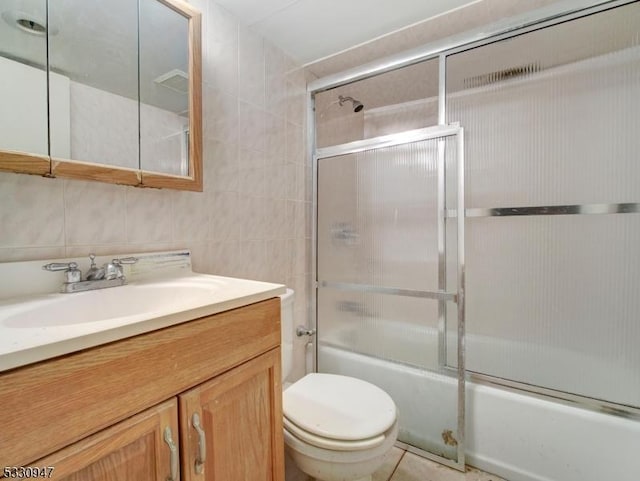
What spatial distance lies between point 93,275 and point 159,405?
0.50 m

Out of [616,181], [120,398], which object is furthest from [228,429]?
[616,181]

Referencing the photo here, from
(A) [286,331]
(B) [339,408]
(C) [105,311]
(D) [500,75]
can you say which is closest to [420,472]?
(B) [339,408]

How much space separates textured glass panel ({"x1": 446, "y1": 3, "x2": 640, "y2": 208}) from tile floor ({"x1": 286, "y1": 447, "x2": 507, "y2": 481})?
119 centimetres

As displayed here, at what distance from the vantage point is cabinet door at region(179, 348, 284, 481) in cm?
62

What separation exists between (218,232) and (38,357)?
0.87 metres

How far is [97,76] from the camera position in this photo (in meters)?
0.91

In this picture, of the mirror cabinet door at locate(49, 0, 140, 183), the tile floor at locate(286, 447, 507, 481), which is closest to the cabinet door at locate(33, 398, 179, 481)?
the mirror cabinet door at locate(49, 0, 140, 183)

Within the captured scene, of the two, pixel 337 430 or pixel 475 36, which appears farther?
pixel 475 36

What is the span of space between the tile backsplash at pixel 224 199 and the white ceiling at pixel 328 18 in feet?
0.22

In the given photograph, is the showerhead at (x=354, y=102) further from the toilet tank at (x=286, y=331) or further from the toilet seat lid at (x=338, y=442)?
the toilet seat lid at (x=338, y=442)

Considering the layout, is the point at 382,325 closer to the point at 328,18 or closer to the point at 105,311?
the point at 105,311

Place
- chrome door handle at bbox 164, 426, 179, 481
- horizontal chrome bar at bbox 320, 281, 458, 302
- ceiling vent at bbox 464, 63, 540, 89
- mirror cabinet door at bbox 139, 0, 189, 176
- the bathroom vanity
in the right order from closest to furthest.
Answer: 1. the bathroom vanity
2. chrome door handle at bbox 164, 426, 179, 481
3. mirror cabinet door at bbox 139, 0, 189, 176
4. ceiling vent at bbox 464, 63, 540, 89
5. horizontal chrome bar at bbox 320, 281, 458, 302

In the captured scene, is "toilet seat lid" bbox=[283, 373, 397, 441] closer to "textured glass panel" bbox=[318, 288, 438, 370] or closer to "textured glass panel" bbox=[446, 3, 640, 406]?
"textured glass panel" bbox=[318, 288, 438, 370]

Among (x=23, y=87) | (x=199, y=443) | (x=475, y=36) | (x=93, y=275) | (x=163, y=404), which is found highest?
(x=475, y=36)
